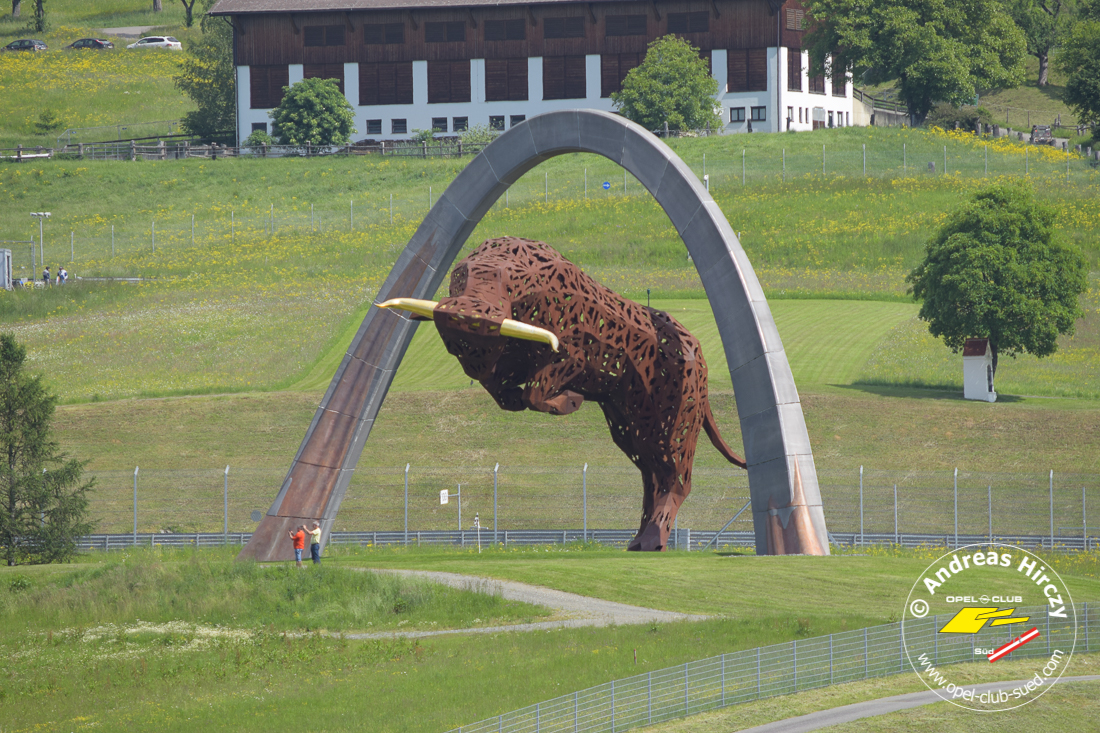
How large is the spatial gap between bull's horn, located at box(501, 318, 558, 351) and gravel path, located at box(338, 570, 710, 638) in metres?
4.65

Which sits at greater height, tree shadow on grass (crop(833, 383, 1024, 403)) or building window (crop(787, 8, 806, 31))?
building window (crop(787, 8, 806, 31))

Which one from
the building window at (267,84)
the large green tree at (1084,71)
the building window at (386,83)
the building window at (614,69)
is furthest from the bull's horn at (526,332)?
the building window at (267,84)

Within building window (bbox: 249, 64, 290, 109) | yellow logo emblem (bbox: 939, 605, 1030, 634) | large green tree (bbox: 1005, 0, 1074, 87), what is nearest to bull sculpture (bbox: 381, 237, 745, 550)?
yellow logo emblem (bbox: 939, 605, 1030, 634)

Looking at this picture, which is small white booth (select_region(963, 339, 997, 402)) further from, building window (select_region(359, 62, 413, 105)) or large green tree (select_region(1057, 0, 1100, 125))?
building window (select_region(359, 62, 413, 105))

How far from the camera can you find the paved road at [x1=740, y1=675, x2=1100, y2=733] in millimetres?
16938

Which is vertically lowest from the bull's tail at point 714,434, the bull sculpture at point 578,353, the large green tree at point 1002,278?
the bull's tail at point 714,434

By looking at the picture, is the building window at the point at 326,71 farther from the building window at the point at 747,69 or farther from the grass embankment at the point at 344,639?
the grass embankment at the point at 344,639

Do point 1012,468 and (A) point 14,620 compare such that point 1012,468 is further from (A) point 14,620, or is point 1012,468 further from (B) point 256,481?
(A) point 14,620

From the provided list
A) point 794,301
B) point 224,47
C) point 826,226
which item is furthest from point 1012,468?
point 224,47

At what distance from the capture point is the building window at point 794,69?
9881cm

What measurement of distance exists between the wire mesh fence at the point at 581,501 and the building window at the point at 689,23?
61.8 metres

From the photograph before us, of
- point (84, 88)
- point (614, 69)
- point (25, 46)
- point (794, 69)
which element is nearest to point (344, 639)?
point (614, 69)

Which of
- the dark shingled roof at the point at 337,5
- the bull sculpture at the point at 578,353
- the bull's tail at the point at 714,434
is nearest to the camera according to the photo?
the bull sculpture at the point at 578,353

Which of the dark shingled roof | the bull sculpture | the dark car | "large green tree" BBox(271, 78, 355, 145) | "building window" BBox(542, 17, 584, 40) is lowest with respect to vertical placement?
the bull sculpture
